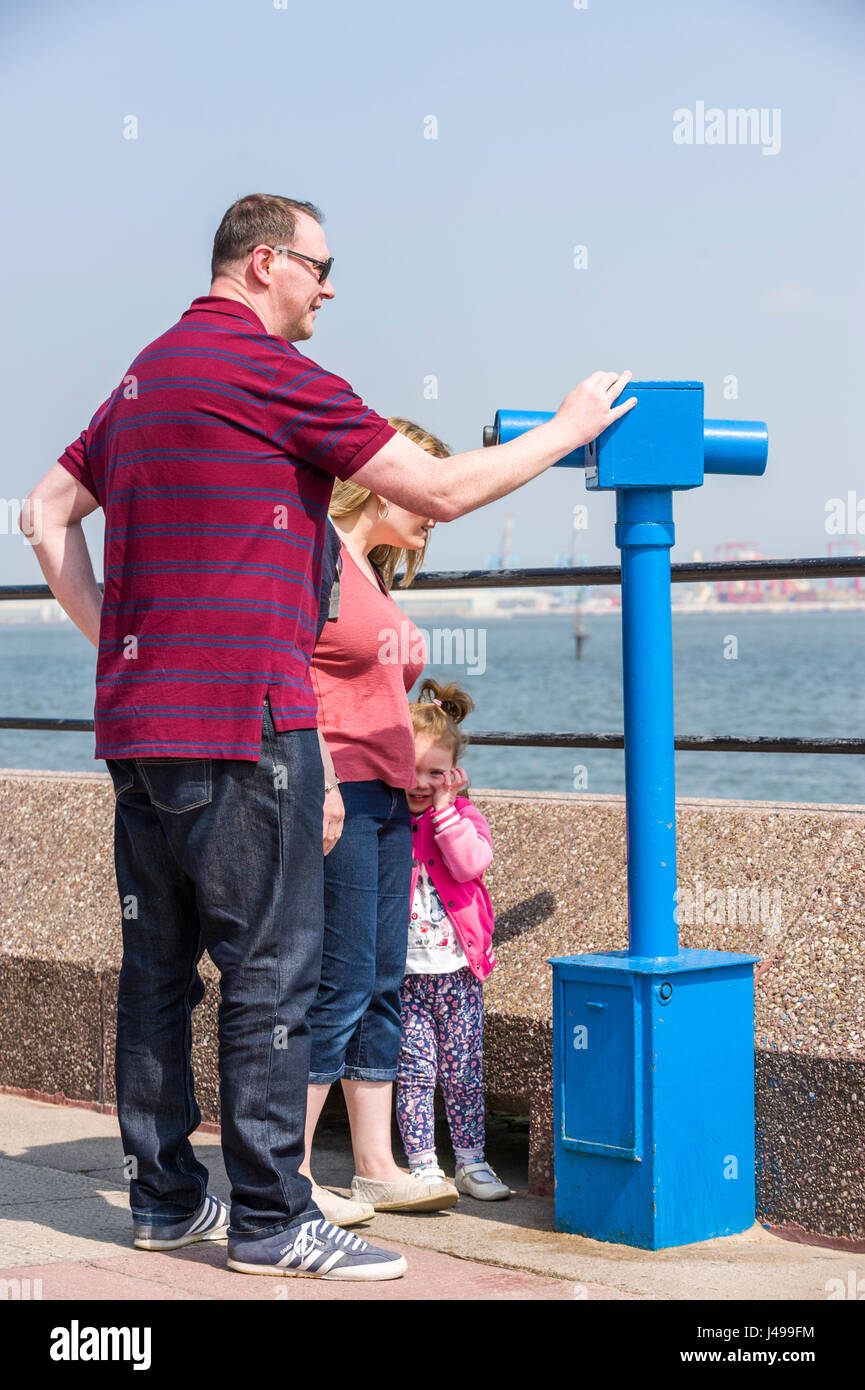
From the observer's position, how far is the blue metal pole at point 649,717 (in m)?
3.13

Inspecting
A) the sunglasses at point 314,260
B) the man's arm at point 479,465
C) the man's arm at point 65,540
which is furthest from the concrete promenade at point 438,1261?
the sunglasses at point 314,260

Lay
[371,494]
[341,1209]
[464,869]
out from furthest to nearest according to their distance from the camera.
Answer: [464,869] < [371,494] < [341,1209]

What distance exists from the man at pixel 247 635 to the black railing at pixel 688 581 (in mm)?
1124

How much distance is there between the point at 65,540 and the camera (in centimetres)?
316

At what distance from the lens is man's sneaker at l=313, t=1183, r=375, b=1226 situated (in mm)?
3283

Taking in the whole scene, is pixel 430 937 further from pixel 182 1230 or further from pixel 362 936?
pixel 182 1230

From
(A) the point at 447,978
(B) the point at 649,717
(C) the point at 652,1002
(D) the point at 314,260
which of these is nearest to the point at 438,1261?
(C) the point at 652,1002

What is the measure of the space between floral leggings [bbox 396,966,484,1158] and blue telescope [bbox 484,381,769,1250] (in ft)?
1.40

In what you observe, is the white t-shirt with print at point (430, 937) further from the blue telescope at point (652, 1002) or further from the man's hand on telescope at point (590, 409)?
the man's hand on telescope at point (590, 409)

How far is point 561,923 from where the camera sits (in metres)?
3.66

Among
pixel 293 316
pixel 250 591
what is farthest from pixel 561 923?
pixel 293 316

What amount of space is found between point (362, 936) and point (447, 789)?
597mm

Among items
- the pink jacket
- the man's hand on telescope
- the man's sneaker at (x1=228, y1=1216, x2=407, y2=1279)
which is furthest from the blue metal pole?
the man's sneaker at (x1=228, y1=1216, x2=407, y2=1279)
